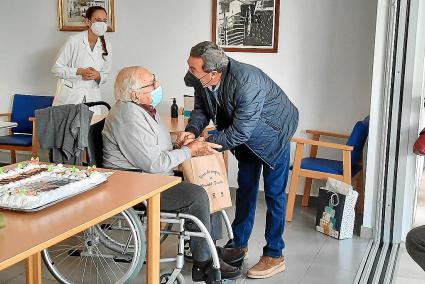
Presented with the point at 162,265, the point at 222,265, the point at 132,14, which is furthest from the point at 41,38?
the point at 222,265

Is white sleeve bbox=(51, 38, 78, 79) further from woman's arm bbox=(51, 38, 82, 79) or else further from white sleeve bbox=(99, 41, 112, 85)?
white sleeve bbox=(99, 41, 112, 85)

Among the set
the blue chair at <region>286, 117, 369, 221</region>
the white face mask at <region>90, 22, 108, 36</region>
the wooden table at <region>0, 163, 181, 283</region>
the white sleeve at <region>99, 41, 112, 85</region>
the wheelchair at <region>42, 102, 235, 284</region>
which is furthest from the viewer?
the white sleeve at <region>99, 41, 112, 85</region>

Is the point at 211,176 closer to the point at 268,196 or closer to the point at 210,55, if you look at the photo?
the point at 268,196

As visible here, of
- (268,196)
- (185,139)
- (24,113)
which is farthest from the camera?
(24,113)

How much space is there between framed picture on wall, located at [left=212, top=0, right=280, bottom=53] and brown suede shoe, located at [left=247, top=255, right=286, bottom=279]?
1964 millimetres

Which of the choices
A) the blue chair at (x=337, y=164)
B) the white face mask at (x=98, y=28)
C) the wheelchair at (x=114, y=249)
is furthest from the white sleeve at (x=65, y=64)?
the blue chair at (x=337, y=164)

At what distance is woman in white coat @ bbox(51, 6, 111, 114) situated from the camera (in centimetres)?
457

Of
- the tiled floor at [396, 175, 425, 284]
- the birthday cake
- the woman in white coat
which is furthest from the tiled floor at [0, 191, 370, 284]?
the woman in white coat

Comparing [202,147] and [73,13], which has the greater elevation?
[73,13]

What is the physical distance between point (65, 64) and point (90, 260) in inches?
81.7

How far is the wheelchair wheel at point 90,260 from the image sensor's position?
2.78m

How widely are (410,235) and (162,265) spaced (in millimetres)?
1491

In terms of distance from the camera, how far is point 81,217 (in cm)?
174

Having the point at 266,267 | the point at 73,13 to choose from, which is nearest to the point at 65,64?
the point at 73,13
